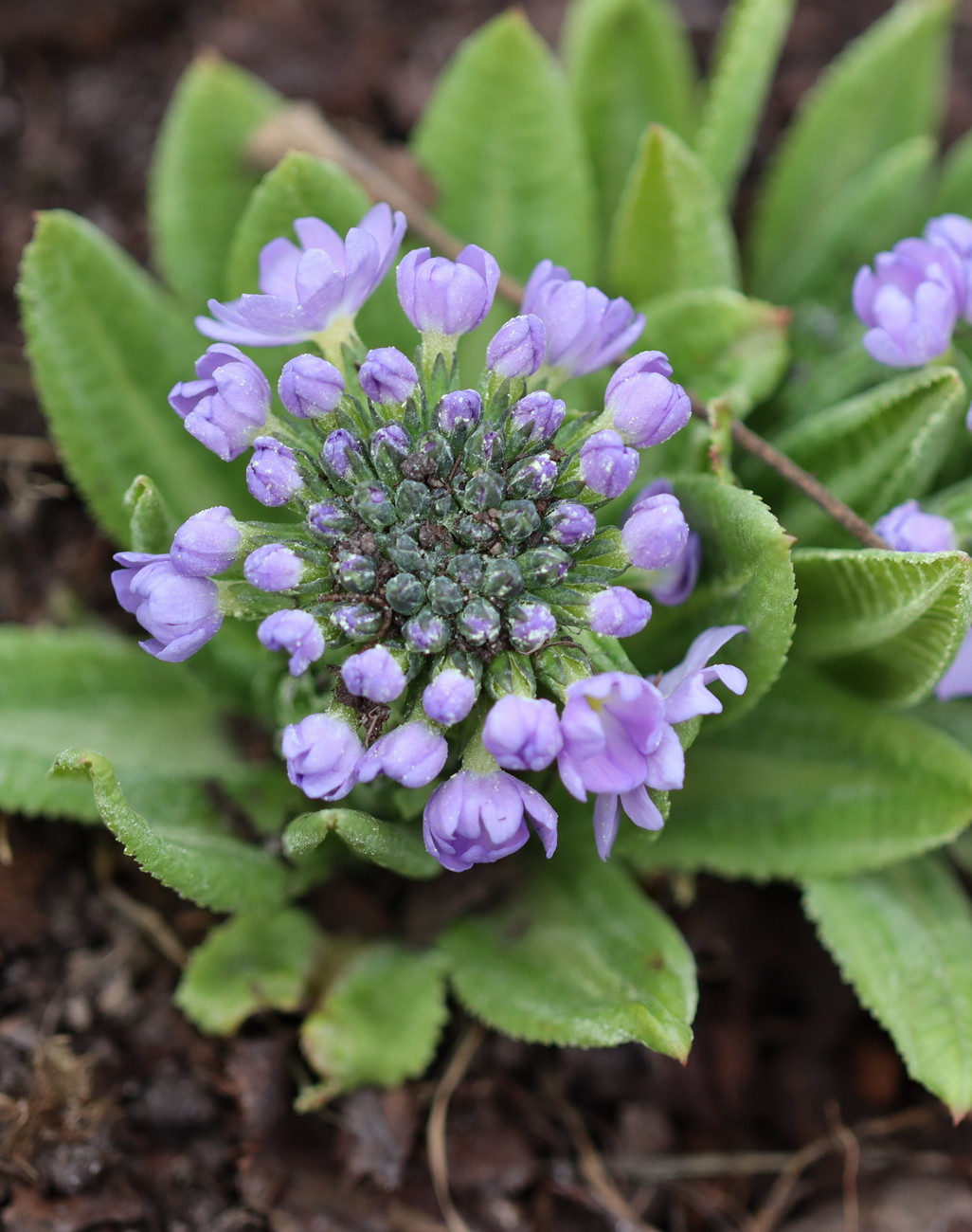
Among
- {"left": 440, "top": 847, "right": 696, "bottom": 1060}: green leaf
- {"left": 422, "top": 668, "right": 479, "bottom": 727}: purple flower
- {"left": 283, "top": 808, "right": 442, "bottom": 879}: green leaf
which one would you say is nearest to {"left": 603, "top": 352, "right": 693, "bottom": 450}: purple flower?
{"left": 422, "top": 668, "right": 479, "bottom": 727}: purple flower

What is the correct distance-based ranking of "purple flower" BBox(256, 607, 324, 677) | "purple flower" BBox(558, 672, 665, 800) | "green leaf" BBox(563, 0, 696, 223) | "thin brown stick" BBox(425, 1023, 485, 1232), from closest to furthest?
"purple flower" BBox(558, 672, 665, 800) → "purple flower" BBox(256, 607, 324, 677) → "thin brown stick" BBox(425, 1023, 485, 1232) → "green leaf" BBox(563, 0, 696, 223)

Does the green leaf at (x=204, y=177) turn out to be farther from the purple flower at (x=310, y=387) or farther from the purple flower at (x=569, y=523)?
the purple flower at (x=569, y=523)

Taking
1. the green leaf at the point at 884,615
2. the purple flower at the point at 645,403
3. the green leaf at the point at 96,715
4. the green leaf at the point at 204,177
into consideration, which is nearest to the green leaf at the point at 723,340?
the green leaf at the point at 884,615

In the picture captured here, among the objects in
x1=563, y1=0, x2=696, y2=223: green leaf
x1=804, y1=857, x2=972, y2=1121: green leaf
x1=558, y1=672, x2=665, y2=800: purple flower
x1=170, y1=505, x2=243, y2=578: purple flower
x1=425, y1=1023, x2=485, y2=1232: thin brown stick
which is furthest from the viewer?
x1=563, y1=0, x2=696, y2=223: green leaf

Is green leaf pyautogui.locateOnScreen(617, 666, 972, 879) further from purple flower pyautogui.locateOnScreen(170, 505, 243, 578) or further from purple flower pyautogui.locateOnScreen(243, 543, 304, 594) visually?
purple flower pyautogui.locateOnScreen(170, 505, 243, 578)

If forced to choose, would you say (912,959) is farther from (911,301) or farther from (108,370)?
(108,370)

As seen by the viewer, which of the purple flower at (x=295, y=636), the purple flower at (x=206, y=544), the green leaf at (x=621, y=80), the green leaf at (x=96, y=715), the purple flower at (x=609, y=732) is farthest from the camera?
the green leaf at (x=621, y=80)

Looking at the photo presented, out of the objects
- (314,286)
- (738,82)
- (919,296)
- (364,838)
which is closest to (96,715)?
(364,838)
